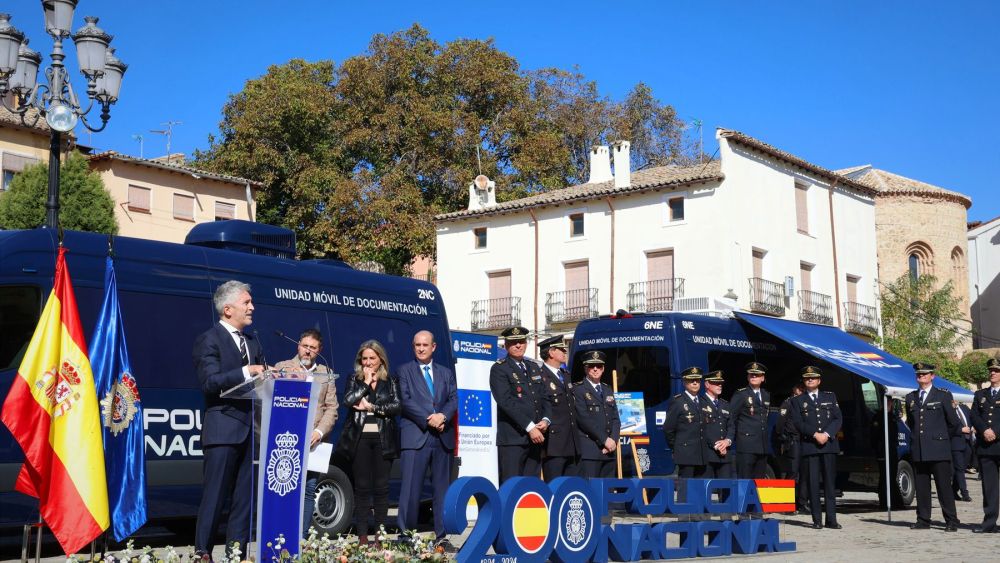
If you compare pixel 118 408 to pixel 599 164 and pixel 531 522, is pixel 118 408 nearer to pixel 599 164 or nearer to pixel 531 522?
pixel 531 522

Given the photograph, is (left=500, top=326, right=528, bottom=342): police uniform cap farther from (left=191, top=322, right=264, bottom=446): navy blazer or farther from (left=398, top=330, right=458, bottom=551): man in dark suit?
(left=191, top=322, right=264, bottom=446): navy blazer

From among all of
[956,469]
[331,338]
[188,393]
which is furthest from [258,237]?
[956,469]

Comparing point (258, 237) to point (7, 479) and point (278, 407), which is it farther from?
point (278, 407)

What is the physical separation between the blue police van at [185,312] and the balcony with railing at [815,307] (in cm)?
3035

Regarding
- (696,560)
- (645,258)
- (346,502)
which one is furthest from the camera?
(645,258)

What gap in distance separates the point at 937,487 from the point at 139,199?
32142mm

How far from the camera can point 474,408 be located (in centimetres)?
1320

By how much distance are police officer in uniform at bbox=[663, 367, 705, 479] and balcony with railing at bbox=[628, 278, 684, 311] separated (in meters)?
24.9

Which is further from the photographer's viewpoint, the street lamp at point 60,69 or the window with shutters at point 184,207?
the window with shutters at point 184,207

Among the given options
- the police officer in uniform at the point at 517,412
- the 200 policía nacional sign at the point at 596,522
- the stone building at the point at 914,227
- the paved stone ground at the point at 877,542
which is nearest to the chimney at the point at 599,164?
the stone building at the point at 914,227

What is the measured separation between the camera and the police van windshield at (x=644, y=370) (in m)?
15.5

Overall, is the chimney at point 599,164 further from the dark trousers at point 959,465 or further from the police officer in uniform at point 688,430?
the police officer in uniform at point 688,430

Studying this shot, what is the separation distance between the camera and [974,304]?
60.8m

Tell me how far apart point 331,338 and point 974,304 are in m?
56.2
